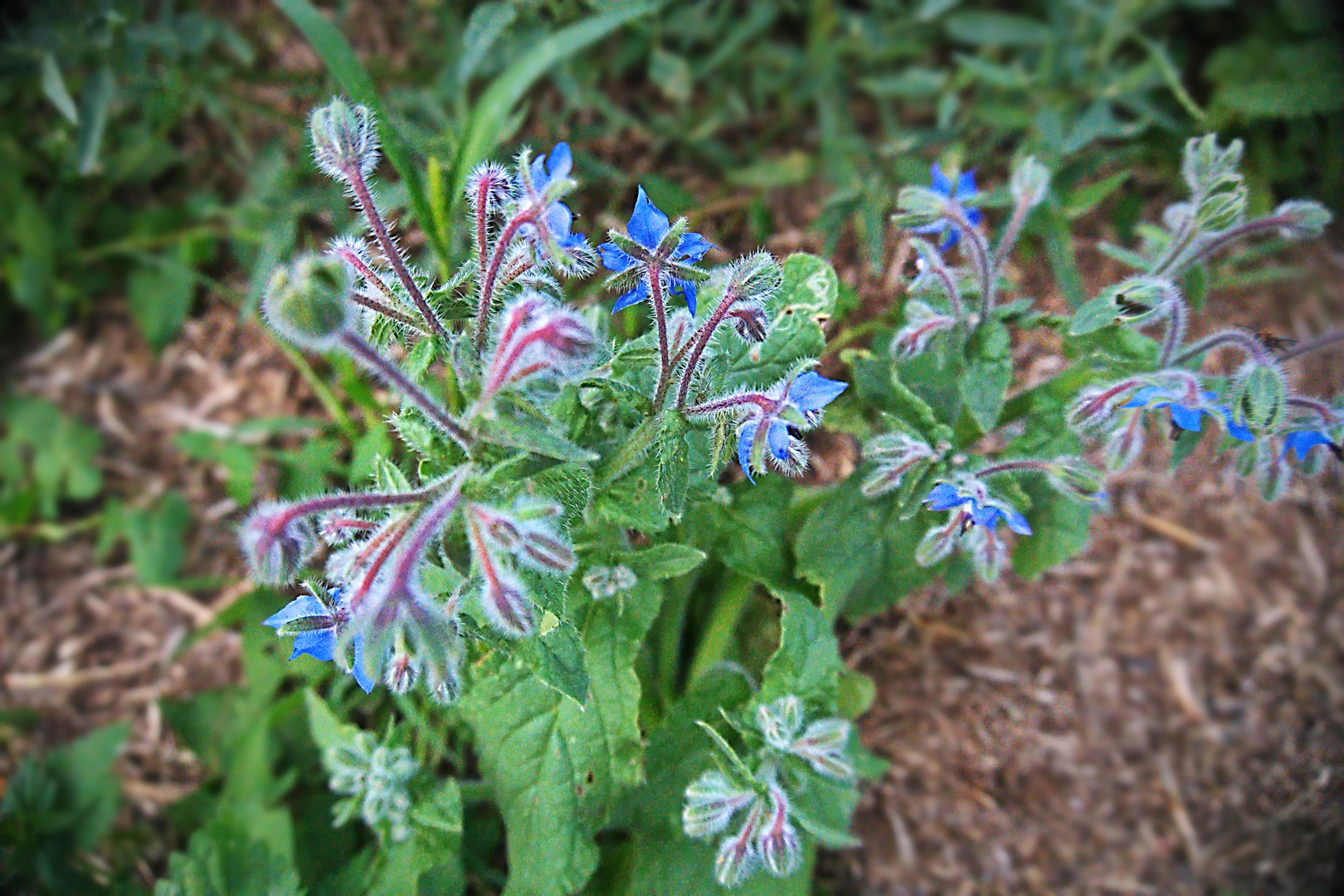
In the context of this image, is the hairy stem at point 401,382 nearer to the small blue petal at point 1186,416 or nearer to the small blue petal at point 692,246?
the small blue petal at point 692,246

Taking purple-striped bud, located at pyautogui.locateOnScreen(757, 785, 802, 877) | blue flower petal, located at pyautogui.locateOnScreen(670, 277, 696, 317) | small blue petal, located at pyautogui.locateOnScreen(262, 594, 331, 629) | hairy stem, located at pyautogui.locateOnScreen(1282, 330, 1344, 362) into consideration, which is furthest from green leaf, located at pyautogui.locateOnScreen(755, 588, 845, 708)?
hairy stem, located at pyautogui.locateOnScreen(1282, 330, 1344, 362)

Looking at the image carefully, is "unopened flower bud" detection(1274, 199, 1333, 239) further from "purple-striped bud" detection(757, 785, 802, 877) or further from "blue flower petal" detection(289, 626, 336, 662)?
"blue flower petal" detection(289, 626, 336, 662)

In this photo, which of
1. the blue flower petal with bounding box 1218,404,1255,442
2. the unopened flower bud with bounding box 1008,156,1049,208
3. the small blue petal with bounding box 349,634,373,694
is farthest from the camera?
the unopened flower bud with bounding box 1008,156,1049,208

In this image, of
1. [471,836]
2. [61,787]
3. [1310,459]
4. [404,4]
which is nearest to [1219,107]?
[1310,459]

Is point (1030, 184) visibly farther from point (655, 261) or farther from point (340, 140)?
point (340, 140)

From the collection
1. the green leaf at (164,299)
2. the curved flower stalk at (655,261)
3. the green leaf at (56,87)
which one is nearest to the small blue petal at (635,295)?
the curved flower stalk at (655,261)

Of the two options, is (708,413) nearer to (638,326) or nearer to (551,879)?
(551,879)
